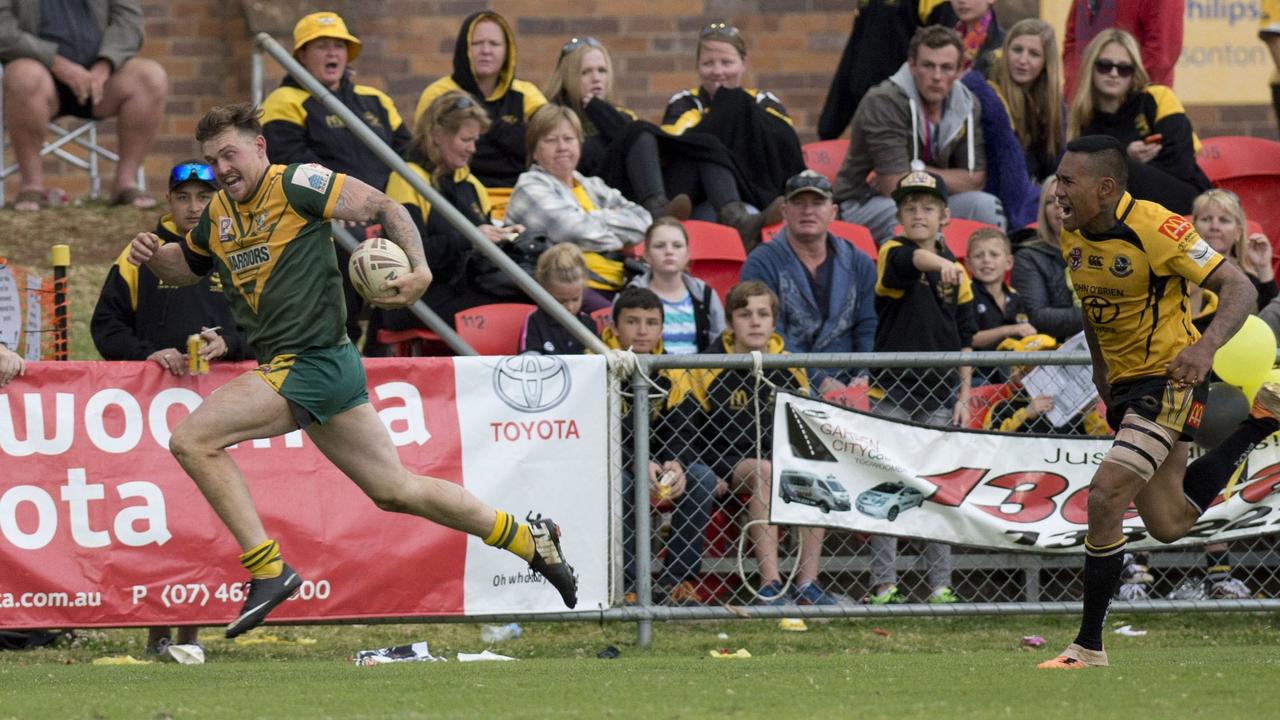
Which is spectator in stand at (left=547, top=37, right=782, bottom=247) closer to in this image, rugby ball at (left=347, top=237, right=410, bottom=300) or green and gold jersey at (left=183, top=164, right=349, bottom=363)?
green and gold jersey at (left=183, top=164, right=349, bottom=363)

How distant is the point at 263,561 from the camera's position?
729cm

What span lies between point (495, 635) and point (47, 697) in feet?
9.71

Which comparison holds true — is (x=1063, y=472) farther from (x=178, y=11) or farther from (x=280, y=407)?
(x=178, y=11)

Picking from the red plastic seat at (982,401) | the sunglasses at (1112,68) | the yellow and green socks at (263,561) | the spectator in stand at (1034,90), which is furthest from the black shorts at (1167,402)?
the spectator in stand at (1034,90)

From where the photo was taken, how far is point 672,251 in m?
10.3

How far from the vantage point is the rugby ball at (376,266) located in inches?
283

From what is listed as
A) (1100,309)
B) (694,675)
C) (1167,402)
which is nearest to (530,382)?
(694,675)

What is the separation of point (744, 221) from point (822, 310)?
1.89m

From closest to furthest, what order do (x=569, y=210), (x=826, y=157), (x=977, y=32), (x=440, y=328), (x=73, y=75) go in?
(x=440, y=328), (x=569, y=210), (x=73, y=75), (x=826, y=157), (x=977, y=32)

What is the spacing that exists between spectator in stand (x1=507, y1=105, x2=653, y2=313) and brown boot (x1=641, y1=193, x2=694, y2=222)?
1.34 feet

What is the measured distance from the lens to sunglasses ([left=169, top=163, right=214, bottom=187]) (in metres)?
8.77

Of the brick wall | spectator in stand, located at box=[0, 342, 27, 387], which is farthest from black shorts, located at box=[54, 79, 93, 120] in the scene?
spectator in stand, located at box=[0, 342, 27, 387]

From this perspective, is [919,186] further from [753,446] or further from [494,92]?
[494,92]

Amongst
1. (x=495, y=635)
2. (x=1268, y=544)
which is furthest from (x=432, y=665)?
(x=1268, y=544)
